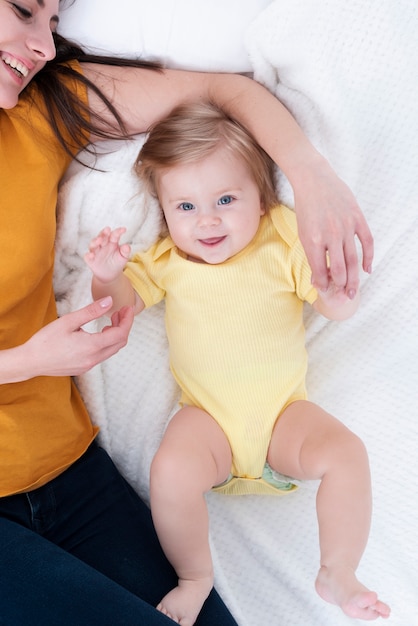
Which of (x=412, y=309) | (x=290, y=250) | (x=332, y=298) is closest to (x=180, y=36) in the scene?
(x=290, y=250)

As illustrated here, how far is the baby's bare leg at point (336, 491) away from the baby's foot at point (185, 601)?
21 centimetres

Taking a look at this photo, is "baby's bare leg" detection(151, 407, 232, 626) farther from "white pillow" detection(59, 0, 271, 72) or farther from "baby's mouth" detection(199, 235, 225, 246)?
"white pillow" detection(59, 0, 271, 72)

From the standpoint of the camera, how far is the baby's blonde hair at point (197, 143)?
51.6 inches

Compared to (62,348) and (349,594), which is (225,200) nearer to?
(62,348)

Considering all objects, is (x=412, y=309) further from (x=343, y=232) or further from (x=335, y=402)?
(x=343, y=232)

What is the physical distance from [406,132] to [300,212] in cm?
37

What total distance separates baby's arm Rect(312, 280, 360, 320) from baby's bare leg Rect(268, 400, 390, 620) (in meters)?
0.18

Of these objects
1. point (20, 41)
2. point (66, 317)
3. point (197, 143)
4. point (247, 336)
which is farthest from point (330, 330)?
point (20, 41)

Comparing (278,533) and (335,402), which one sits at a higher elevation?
(335,402)

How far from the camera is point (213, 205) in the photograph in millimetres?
1305

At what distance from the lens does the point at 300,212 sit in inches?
45.8

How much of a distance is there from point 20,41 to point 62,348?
50 centimetres

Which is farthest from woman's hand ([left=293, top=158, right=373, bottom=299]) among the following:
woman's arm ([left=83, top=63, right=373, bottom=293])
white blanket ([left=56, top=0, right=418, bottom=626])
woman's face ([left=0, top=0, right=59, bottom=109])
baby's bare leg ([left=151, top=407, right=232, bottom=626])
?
woman's face ([left=0, top=0, right=59, bottom=109])

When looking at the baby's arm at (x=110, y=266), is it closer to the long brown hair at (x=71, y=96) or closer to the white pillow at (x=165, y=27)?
the long brown hair at (x=71, y=96)
